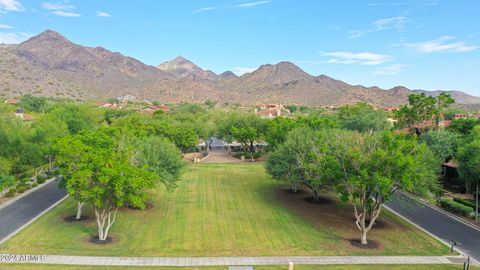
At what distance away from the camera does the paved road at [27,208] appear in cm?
2827

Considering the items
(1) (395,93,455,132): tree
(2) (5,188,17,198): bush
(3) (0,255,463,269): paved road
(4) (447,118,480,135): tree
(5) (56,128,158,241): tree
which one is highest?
(1) (395,93,455,132): tree

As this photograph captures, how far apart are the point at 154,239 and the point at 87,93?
560 feet

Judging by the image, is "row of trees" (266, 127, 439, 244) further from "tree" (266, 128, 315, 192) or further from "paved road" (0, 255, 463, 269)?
"tree" (266, 128, 315, 192)

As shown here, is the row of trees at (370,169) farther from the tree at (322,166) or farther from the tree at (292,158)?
the tree at (292,158)

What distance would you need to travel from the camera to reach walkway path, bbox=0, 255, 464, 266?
71.1ft

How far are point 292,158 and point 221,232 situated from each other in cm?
1217

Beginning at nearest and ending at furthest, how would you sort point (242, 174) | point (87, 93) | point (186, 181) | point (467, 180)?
point (467, 180) → point (186, 181) → point (242, 174) → point (87, 93)

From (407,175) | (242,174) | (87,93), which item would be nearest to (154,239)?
(407,175)

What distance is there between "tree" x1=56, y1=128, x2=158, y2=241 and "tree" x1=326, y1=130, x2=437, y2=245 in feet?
42.5

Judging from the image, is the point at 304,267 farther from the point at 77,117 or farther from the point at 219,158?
the point at 77,117

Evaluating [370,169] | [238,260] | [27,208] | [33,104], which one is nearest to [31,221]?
[27,208]

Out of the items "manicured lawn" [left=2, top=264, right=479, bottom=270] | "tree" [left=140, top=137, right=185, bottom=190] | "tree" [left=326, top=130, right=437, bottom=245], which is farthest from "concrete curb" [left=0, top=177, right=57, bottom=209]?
"tree" [left=326, top=130, right=437, bottom=245]

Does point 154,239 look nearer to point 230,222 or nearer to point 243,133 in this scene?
point 230,222

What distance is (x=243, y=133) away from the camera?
2576 inches
